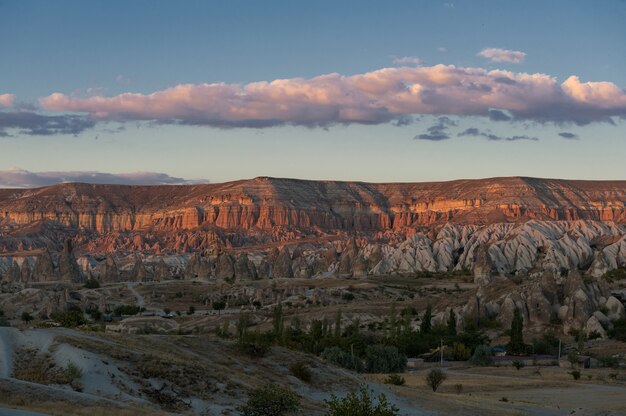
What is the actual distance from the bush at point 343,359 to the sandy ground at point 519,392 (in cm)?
286

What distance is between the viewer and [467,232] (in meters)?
162

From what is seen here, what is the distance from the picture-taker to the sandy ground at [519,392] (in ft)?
129

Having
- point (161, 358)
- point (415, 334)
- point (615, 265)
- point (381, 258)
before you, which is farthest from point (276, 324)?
point (381, 258)

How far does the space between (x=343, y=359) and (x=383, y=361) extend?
431 centimetres

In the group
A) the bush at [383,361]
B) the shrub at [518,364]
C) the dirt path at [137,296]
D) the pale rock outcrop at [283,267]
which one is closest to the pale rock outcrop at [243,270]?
the pale rock outcrop at [283,267]

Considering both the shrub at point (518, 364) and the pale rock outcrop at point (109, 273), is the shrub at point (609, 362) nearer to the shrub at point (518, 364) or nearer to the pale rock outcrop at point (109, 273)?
the shrub at point (518, 364)

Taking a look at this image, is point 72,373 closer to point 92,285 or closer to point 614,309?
point 614,309

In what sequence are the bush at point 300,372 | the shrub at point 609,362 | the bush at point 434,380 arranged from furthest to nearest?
the shrub at point 609,362, the bush at point 434,380, the bush at point 300,372

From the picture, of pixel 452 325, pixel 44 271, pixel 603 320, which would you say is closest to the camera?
pixel 452 325

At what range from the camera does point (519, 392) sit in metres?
48.8

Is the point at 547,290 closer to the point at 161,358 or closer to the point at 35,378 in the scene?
the point at 161,358

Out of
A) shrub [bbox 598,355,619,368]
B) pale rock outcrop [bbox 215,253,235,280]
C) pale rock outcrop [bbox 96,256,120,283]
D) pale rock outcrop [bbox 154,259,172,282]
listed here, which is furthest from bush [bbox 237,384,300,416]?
pale rock outcrop [bbox 96,256,120,283]

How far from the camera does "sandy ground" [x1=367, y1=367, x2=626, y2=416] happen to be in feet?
129

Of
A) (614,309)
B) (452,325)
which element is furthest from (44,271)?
(614,309)
